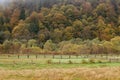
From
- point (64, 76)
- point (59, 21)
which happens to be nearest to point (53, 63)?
Result: point (64, 76)

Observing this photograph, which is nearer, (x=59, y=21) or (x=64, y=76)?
(x=64, y=76)

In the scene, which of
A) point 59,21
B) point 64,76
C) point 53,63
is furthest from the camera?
point 59,21

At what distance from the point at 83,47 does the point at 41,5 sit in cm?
6929

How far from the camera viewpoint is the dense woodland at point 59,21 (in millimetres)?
135325

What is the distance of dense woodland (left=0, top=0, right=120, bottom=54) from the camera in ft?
444

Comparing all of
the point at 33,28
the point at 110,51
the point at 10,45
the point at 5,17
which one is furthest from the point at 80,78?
the point at 5,17

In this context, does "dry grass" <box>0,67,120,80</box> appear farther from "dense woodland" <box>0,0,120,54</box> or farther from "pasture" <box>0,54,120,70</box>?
"dense woodland" <box>0,0,120,54</box>

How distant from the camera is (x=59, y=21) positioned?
147 meters

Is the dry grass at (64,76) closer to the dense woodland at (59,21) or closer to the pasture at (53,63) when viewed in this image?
the pasture at (53,63)

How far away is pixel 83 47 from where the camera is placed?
10500 centimetres

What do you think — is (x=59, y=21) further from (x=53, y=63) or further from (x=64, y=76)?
(x=64, y=76)

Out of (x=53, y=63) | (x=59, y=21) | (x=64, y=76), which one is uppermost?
(x=64, y=76)

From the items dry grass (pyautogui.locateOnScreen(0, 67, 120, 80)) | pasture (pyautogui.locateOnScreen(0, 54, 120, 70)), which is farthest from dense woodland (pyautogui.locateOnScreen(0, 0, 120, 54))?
dry grass (pyautogui.locateOnScreen(0, 67, 120, 80))

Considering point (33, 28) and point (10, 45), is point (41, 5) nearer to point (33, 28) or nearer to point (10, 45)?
point (33, 28)
